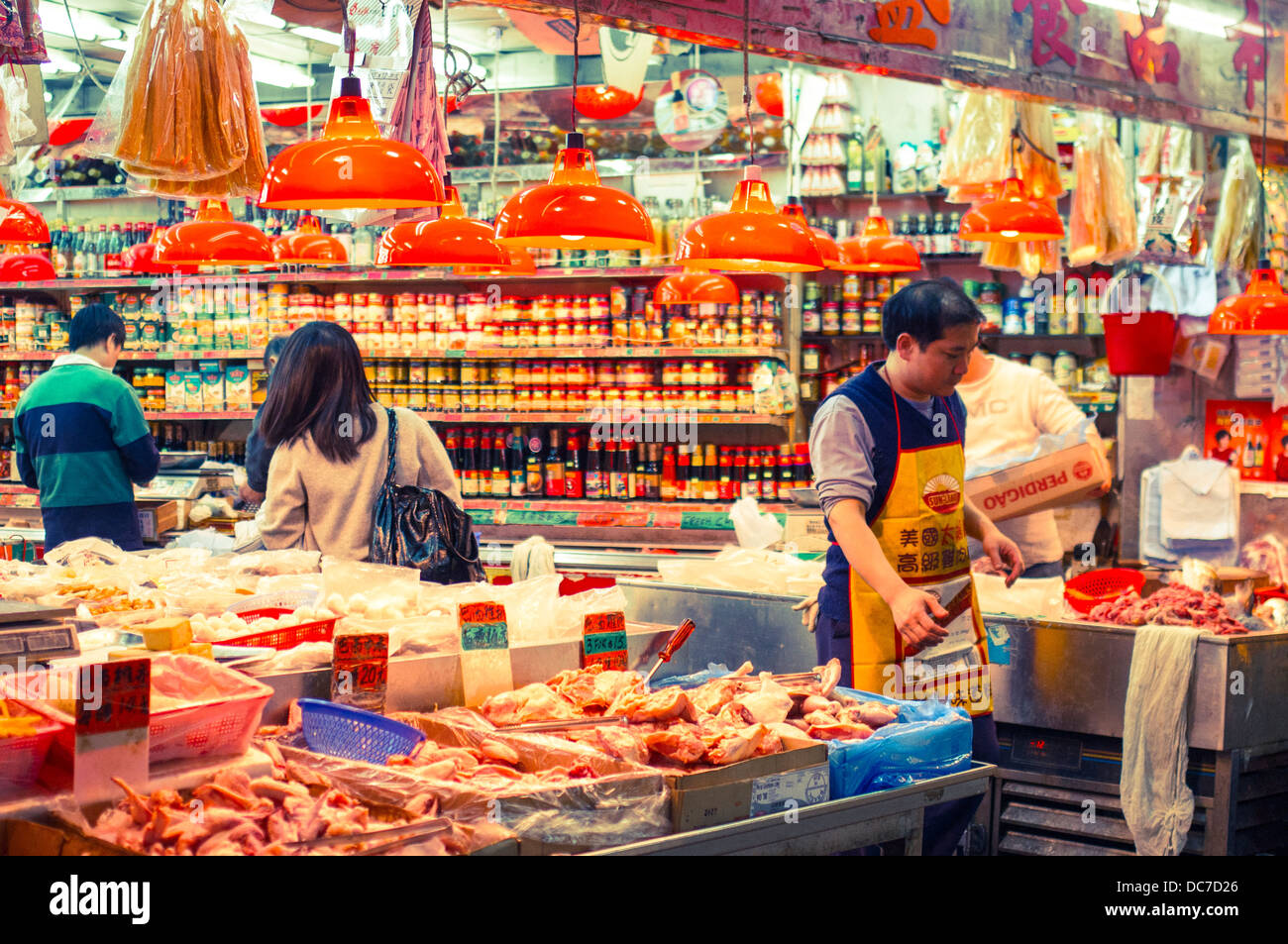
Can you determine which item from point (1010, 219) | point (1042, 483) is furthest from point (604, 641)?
point (1010, 219)

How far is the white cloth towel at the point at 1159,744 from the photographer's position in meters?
3.65

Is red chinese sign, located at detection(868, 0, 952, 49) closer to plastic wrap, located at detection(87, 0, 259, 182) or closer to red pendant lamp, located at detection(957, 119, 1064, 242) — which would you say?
red pendant lamp, located at detection(957, 119, 1064, 242)

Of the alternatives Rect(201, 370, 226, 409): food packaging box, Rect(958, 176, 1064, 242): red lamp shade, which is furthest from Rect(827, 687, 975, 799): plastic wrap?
Rect(201, 370, 226, 409): food packaging box

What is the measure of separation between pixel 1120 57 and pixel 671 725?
14.5 feet

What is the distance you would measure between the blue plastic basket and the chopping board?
18.0 inches

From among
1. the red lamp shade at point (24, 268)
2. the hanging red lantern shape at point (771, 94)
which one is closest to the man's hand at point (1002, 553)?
the hanging red lantern shape at point (771, 94)

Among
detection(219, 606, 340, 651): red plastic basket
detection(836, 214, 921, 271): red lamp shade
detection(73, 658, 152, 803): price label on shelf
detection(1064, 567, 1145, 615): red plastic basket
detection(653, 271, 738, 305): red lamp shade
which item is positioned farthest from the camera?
detection(653, 271, 738, 305): red lamp shade

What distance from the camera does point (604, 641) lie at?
2.92 metres

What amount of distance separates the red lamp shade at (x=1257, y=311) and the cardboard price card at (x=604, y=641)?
3.43m

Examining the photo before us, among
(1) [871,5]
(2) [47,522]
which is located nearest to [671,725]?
(1) [871,5]

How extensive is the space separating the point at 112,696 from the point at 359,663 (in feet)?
2.14

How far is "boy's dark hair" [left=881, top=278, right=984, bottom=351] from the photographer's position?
3156 millimetres

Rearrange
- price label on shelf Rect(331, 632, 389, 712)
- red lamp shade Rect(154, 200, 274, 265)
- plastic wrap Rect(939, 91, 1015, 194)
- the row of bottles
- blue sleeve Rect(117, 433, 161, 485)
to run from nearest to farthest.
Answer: price label on shelf Rect(331, 632, 389, 712), red lamp shade Rect(154, 200, 274, 265), blue sleeve Rect(117, 433, 161, 485), plastic wrap Rect(939, 91, 1015, 194), the row of bottles

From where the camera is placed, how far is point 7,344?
9188 mm
